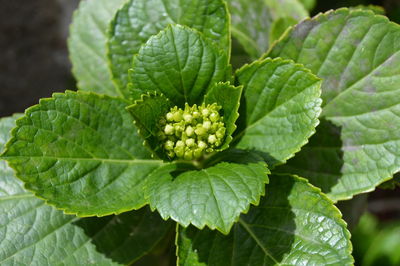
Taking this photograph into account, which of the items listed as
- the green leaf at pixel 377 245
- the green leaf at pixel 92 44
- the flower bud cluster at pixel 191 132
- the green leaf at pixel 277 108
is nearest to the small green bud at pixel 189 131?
the flower bud cluster at pixel 191 132

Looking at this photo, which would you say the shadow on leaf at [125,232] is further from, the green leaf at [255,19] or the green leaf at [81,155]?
the green leaf at [255,19]

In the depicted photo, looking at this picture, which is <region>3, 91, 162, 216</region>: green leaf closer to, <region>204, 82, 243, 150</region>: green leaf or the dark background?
<region>204, 82, 243, 150</region>: green leaf

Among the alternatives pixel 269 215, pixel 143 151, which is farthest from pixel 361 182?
pixel 143 151

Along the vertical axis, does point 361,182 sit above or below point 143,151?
below

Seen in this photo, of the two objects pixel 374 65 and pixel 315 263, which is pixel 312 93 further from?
pixel 315 263

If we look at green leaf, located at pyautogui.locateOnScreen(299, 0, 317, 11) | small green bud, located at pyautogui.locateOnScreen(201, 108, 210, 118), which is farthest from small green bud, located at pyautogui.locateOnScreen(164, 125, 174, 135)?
green leaf, located at pyautogui.locateOnScreen(299, 0, 317, 11)
